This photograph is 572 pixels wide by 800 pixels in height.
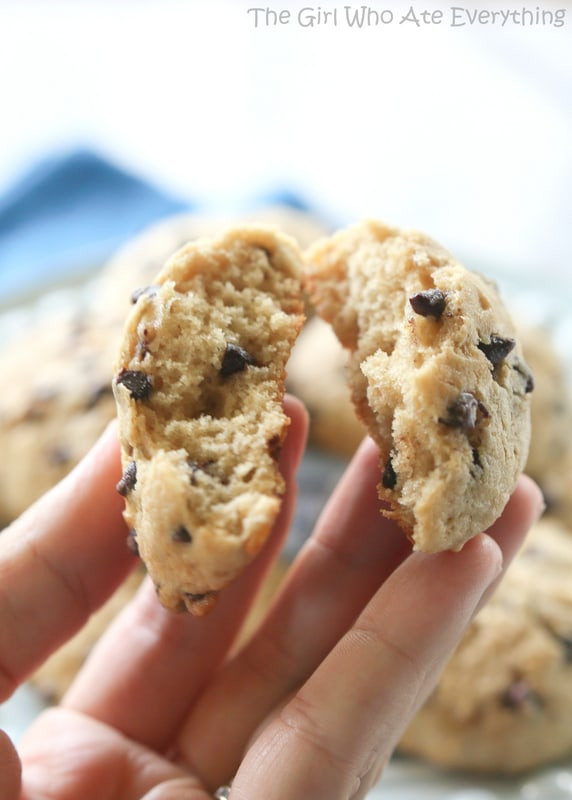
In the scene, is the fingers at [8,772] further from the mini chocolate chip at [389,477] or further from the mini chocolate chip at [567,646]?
the mini chocolate chip at [567,646]

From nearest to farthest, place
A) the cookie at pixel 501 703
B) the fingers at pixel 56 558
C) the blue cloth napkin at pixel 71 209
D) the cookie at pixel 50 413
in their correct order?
the fingers at pixel 56 558
the cookie at pixel 501 703
the cookie at pixel 50 413
the blue cloth napkin at pixel 71 209

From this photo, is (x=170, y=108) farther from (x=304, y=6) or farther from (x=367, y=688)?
(x=367, y=688)

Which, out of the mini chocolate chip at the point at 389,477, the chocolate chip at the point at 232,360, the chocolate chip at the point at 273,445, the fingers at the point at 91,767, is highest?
the chocolate chip at the point at 232,360

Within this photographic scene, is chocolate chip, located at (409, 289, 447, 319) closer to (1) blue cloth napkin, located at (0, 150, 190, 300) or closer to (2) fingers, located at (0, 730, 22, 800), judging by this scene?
(2) fingers, located at (0, 730, 22, 800)

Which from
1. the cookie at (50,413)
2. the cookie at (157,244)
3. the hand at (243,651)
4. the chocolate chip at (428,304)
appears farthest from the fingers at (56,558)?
the cookie at (157,244)

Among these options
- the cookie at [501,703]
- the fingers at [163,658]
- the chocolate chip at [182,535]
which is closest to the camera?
the chocolate chip at [182,535]

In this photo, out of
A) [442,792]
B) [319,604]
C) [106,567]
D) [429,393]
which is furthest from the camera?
[442,792]

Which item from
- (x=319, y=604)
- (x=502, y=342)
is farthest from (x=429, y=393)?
(x=319, y=604)
